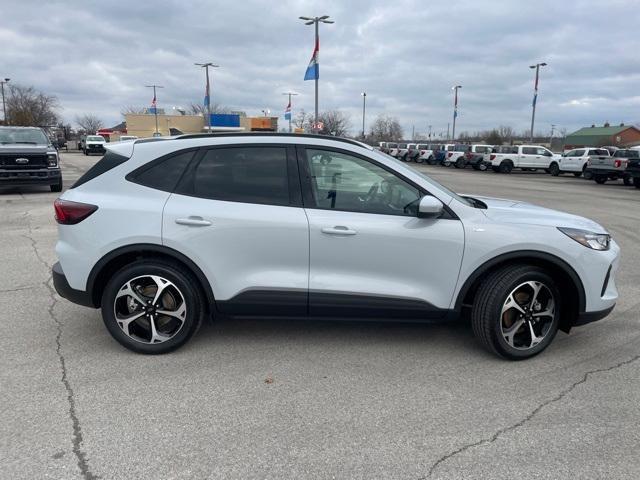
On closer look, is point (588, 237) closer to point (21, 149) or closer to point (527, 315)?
point (527, 315)

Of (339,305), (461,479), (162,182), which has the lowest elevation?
(461,479)

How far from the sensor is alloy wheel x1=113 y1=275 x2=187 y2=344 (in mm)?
3740

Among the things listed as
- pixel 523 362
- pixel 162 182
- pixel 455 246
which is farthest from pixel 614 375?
pixel 162 182

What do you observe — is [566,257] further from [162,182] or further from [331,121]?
[331,121]

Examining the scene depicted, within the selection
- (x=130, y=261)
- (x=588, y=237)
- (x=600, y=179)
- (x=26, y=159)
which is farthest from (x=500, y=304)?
(x=600, y=179)

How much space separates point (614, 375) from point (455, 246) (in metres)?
1.52

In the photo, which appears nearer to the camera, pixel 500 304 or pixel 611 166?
pixel 500 304

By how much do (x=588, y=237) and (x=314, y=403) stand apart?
2.42 meters

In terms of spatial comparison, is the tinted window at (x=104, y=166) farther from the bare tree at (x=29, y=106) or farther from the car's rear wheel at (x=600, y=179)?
the bare tree at (x=29, y=106)

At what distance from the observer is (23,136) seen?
14.3 m


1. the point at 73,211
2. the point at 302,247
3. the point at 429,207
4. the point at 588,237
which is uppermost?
the point at 429,207

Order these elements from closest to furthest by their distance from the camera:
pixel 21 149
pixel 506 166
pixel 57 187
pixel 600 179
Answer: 1. pixel 21 149
2. pixel 57 187
3. pixel 600 179
4. pixel 506 166

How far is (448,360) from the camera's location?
152 inches

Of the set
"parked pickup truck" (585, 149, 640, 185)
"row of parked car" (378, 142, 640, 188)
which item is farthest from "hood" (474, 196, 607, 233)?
"parked pickup truck" (585, 149, 640, 185)
